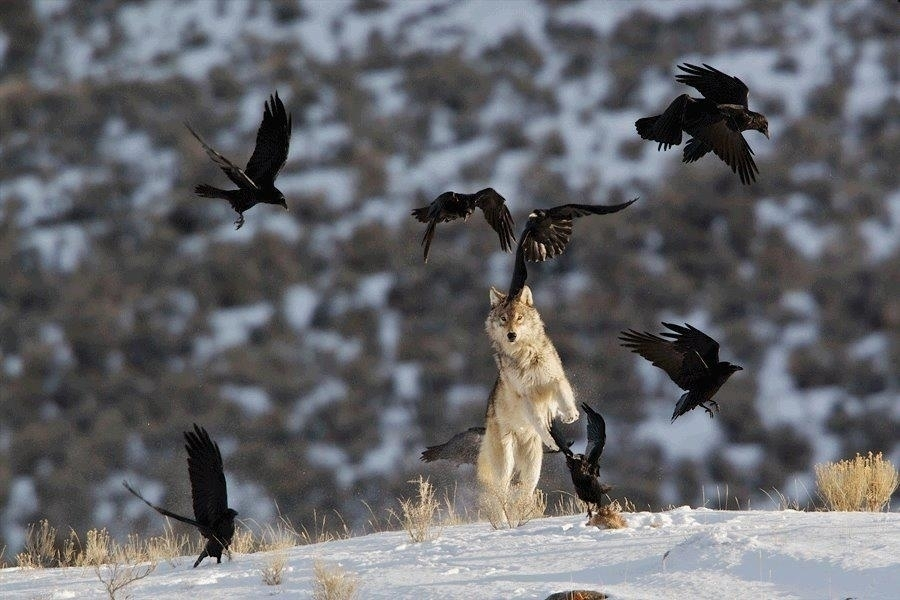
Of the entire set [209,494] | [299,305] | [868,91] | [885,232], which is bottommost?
[209,494]

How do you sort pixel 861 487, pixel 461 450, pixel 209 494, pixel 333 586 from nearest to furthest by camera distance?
pixel 333 586 < pixel 209 494 < pixel 861 487 < pixel 461 450

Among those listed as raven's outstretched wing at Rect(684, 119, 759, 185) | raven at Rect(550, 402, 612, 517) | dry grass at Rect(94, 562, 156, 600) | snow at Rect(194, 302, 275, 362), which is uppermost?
snow at Rect(194, 302, 275, 362)

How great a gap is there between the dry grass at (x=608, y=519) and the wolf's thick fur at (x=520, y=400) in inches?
76.6

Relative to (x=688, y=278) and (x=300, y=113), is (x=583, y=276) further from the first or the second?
(x=300, y=113)

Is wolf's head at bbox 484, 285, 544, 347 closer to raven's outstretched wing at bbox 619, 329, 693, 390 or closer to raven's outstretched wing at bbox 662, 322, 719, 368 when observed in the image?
raven's outstretched wing at bbox 619, 329, 693, 390

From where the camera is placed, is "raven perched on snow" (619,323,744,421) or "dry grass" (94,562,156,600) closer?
"dry grass" (94,562,156,600)

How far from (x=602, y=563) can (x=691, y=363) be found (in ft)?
4.48

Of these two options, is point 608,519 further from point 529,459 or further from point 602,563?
point 529,459

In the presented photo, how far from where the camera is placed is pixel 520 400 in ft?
32.3

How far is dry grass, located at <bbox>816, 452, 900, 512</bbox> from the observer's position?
27.5ft

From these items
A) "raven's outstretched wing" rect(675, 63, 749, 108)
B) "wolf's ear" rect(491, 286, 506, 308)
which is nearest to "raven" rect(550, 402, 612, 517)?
"raven's outstretched wing" rect(675, 63, 749, 108)

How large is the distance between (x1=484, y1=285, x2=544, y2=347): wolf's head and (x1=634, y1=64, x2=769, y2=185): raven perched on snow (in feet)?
7.83

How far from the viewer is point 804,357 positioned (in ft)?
110

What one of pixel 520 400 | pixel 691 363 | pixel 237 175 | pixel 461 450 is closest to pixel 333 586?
pixel 691 363
